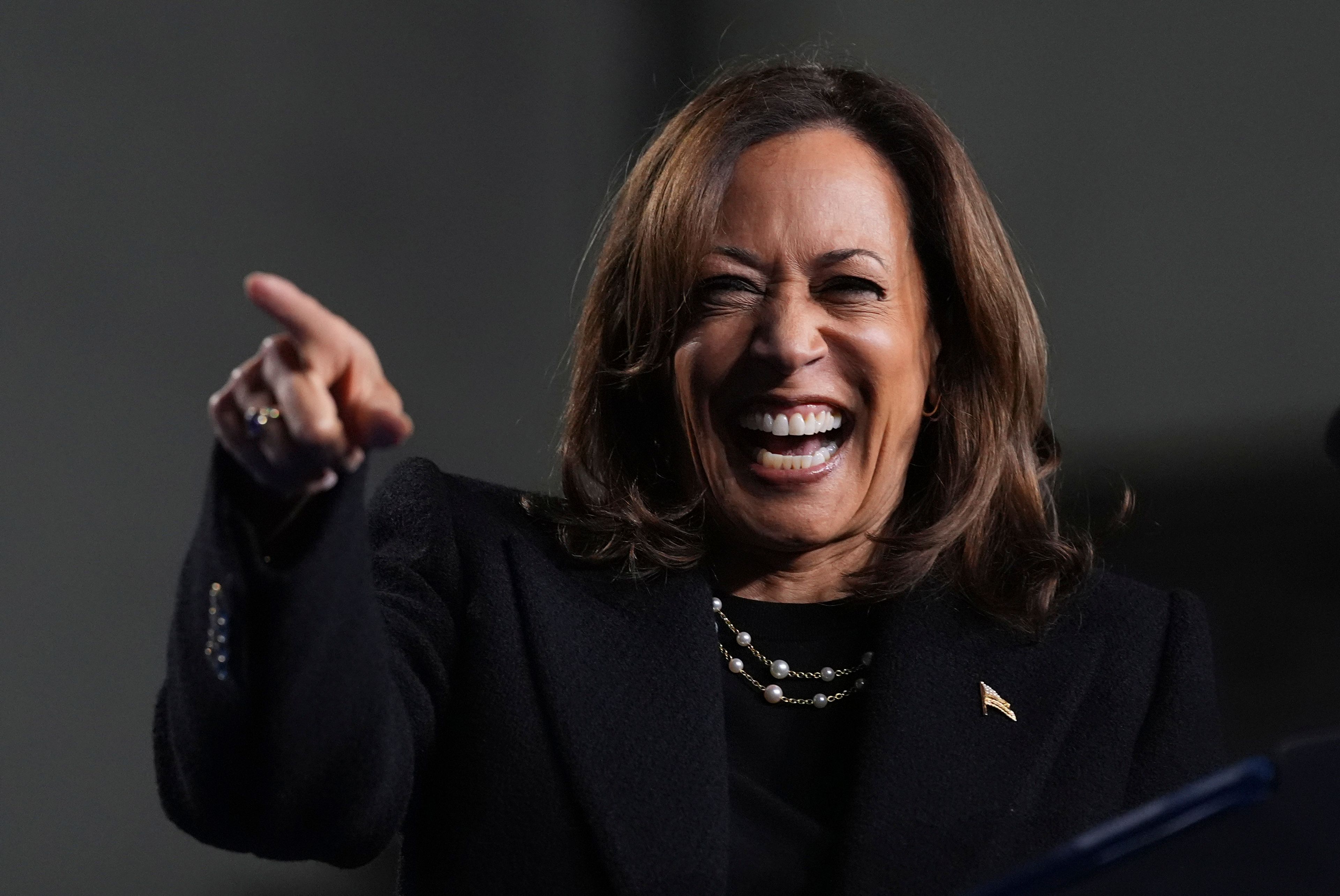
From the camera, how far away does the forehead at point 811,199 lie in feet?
4.98

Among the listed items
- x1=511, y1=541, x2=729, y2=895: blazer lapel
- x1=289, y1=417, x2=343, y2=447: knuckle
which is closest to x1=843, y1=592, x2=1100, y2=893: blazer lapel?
x1=511, y1=541, x2=729, y2=895: blazer lapel

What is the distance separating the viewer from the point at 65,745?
2.48 metres

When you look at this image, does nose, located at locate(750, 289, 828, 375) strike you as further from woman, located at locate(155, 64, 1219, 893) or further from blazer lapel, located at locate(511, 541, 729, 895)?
blazer lapel, located at locate(511, 541, 729, 895)

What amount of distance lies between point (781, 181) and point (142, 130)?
144 cm

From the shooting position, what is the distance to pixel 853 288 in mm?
1534

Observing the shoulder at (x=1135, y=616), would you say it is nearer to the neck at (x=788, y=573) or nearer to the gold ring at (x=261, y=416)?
the neck at (x=788, y=573)

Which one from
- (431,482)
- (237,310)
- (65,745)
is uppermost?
(431,482)

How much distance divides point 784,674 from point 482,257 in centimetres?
178

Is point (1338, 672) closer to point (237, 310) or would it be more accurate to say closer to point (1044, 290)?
point (1044, 290)

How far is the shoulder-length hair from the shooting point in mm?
1560

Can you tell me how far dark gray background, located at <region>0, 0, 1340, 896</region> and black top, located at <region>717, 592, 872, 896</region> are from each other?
1240 mm

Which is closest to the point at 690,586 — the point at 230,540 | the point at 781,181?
the point at 781,181

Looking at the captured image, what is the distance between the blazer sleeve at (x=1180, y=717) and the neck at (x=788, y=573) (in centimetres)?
31

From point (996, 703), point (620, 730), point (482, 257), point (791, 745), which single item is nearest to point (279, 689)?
point (620, 730)
